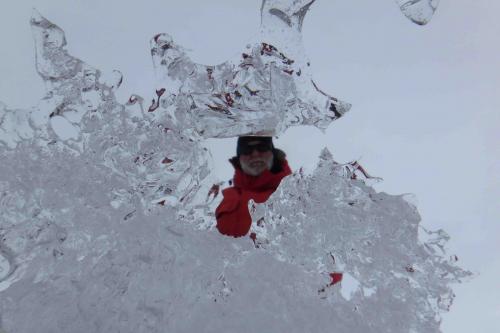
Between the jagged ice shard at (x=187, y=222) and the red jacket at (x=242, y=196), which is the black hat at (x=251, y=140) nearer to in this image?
the red jacket at (x=242, y=196)

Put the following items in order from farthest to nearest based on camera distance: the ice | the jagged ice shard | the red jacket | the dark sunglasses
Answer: the dark sunglasses
the red jacket
the ice
the jagged ice shard

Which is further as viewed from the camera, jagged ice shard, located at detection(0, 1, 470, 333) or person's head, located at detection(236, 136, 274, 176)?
person's head, located at detection(236, 136, 274, 176)

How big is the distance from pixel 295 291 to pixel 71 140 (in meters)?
0.75

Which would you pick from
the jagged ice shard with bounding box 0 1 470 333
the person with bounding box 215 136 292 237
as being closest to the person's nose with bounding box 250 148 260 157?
the person with bounding box 215 136 292 237

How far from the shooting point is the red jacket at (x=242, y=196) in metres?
2.65

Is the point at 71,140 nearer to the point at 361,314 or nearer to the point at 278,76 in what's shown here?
the point at 278,76

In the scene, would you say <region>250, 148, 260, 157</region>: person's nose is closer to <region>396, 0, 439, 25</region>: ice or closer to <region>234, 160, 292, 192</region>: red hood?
<region>234, 160, 292, 192</region>: red hood

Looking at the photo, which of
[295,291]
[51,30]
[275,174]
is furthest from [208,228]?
[275,174]

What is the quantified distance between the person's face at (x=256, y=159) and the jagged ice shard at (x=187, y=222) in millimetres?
760

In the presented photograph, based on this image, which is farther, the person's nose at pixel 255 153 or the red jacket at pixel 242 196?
the person's nose at pixel 255 153

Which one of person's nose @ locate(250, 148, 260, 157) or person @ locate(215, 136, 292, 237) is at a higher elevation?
person's nose @ locate(250, 148, 260, 157)

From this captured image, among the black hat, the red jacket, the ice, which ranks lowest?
the red jacket

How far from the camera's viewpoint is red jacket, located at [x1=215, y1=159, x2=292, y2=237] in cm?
265

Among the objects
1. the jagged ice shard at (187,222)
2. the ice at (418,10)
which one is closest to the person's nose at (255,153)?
the jagged ice shard at (187,222)
